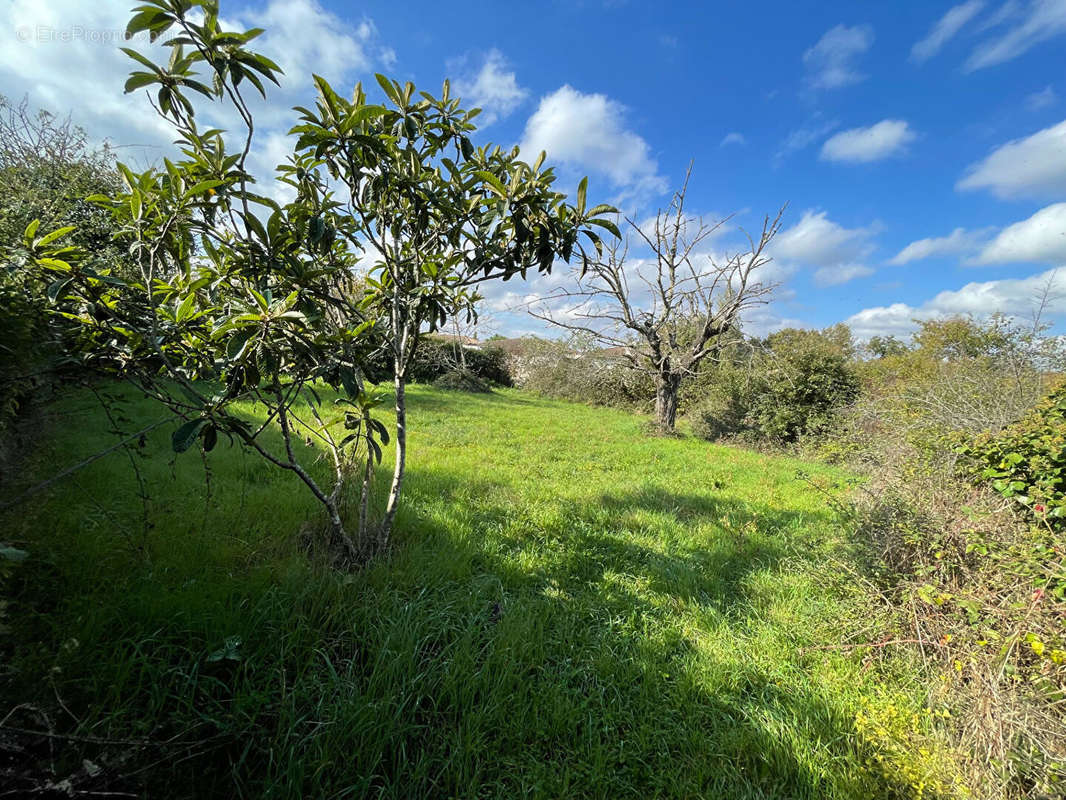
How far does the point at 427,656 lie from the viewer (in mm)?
1995

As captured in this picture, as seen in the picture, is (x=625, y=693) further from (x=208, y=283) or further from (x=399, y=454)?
(x=208, y=283)

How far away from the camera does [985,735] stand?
1536 millimetres

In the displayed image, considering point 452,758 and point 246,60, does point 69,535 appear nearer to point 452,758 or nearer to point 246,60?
point 452,758

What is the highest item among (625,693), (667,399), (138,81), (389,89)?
(389,89)

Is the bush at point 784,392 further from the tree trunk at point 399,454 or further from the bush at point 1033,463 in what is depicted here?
the tree trunk at point 399,454

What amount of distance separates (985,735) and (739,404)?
1141cm

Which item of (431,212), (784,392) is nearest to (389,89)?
(431,212)

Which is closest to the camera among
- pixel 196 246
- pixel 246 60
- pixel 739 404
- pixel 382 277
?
pixel 246 60

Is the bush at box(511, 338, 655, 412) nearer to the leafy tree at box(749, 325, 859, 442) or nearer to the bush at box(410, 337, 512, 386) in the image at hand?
the bush at box(410, 337, 512, 386)

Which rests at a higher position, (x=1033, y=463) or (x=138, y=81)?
(x=138, y=81)

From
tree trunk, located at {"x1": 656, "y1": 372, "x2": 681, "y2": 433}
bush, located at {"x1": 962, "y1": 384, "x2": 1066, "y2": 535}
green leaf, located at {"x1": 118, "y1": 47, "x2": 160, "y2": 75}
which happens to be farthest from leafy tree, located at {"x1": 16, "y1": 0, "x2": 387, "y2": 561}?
tree trunk, located at {"x1": 656, "y1": 372, "x2": 681, "y2": 433}

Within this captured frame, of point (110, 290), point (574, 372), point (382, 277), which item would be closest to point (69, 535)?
point (110, 290)

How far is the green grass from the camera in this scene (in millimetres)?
1438

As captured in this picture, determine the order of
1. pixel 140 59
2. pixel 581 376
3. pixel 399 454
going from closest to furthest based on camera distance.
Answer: pixel 140 59 → pixel 399 454 → pixel 581 376
